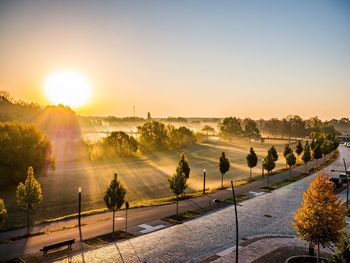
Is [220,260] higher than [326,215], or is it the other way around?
[326,215]

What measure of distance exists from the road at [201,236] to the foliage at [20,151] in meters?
32.3

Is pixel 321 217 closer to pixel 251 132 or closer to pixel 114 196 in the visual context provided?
pixel 114 196

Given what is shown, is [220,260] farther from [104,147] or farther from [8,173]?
[104,147]

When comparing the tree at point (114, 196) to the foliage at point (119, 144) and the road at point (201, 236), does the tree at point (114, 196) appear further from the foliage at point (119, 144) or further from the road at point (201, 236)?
the foliage at point (119, 144)

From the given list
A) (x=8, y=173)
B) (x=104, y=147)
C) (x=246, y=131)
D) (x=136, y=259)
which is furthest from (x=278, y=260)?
(x=246, y=131)

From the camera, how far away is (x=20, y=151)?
51.2 meters

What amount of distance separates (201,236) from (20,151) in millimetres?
37609

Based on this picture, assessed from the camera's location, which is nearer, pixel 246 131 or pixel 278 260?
pixel 278 260

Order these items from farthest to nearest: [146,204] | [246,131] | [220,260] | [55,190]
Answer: [246,131]
[55,190]
[146,204]
[220,260]

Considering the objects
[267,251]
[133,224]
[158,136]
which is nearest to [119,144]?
[158,136]

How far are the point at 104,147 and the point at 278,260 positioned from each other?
7270 cm

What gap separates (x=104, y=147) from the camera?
88.6m

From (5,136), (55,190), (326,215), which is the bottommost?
(55,190)

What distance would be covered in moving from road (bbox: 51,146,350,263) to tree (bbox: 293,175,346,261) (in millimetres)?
6280
